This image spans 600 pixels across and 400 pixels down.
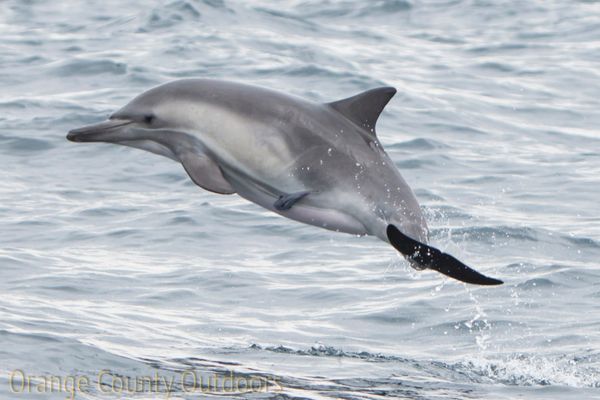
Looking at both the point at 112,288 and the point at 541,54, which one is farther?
the point at 541,54

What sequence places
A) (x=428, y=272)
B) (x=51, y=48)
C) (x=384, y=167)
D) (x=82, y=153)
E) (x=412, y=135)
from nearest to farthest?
(x=384, y=167) → (x=428, y=272) → (x=82, y=153) → (x=412, y=135) → (x=51, y=48)

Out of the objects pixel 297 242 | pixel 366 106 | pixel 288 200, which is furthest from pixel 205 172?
pixel 297 242

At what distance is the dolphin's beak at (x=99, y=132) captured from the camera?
7.86 meters

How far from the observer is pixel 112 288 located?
1077 cm

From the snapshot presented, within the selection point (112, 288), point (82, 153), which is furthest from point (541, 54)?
point (112, 288)

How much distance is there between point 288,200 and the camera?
291 inches

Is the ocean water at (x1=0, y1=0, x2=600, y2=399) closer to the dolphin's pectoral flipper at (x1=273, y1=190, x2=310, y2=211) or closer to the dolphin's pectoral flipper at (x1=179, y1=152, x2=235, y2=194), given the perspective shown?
the dolphin's pectoral flipper at (x1=273, y1=190, x2=310, y2=211)

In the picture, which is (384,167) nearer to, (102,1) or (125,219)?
(125,219)

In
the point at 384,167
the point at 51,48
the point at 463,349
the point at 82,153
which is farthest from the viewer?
the point at 51,48

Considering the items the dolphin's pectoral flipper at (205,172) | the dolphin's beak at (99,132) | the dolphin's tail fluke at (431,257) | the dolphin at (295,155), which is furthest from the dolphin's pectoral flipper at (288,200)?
the dolphin's beak at (99,132)

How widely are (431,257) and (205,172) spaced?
132 centimetres

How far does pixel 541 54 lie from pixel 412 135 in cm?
657

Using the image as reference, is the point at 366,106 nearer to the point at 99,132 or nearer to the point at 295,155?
the point at 295,155

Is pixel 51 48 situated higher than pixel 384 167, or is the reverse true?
pixel 384 167
